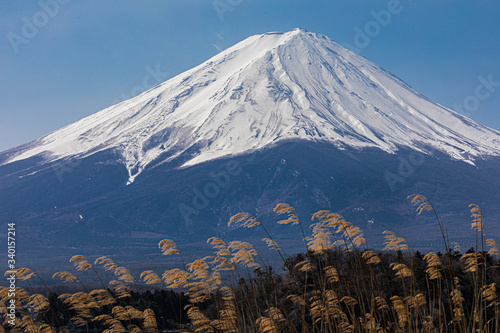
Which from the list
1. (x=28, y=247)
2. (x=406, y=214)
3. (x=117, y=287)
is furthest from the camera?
(x=406, y=214)

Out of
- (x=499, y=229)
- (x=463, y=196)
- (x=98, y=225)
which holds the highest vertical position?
(x=98, y=225)

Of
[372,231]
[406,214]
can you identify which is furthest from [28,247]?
[406,214]

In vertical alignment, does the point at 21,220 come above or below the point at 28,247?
above

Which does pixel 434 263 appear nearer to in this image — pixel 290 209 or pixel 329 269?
pixel 329 269

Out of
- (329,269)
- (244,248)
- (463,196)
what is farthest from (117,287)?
(463,196)

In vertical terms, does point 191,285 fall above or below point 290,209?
below

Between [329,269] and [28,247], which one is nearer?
[329,269]

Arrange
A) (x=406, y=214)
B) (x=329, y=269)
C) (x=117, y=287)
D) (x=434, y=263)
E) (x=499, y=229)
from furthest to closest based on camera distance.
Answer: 1. (x=406, y=214)
2. (x=499, y=229)
3. (x=117, y=287)
4. (x=329, y=269)
5. (x=434, y=263)

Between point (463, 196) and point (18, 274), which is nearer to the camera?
point (18, 274)

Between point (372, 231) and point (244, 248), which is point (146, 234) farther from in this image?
point (244, 248)
